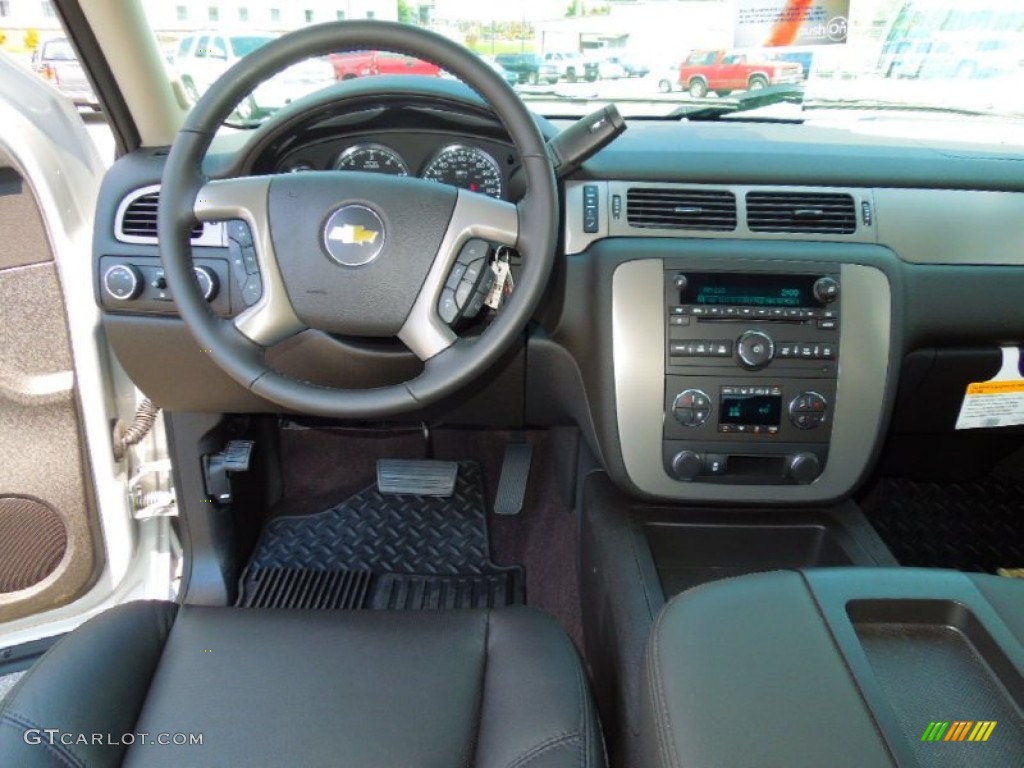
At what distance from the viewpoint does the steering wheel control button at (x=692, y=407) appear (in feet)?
4.67

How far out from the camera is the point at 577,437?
188cm

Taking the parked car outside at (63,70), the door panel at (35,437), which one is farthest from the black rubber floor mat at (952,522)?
the parked car outside at (63,70)

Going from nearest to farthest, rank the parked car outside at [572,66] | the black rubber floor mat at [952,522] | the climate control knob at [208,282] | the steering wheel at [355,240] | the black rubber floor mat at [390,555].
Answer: the steering wheel at [355,240] < the climate control knob at [208,282] < the parked car outside at [572,66] < the black rubber floor mat at [390,555] < the black rubber floor mat at [952,522]

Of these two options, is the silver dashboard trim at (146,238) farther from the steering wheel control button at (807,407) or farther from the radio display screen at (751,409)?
the steering wheel control button at (807,407)

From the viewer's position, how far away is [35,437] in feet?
5.35

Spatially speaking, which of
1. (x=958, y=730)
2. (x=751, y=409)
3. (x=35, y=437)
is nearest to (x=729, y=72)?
(x=751, y=409)

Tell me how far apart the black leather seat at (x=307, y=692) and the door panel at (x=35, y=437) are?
23.6 inches

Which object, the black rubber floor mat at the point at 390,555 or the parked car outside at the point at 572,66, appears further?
the black rubber floor mat at the point at 390,555

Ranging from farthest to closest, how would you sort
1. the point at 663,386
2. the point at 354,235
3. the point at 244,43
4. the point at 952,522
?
the point at 952,522 < the point at 663,386 < the point at 244,43 < the point at 354,235

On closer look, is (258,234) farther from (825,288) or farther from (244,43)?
(825,288)

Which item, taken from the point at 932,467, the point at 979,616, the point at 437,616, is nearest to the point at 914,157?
the point at 932,467

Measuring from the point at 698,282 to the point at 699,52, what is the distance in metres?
0.45

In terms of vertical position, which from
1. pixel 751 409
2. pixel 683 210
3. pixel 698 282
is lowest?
pixel 751 409

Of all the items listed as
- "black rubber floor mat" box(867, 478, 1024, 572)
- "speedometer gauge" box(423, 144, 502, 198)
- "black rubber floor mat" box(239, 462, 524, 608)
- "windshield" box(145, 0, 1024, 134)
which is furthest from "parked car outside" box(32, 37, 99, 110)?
"black rubber floor mat" box(867, 478, 1024, 572)
